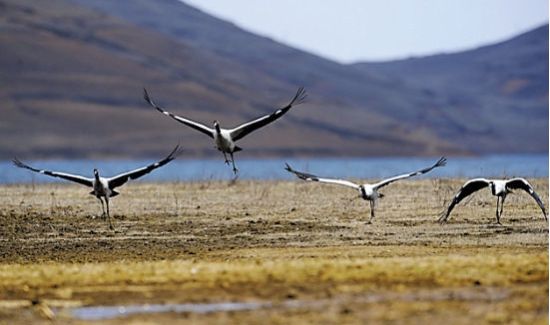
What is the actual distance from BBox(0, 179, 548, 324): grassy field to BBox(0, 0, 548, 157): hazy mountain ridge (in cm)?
10867

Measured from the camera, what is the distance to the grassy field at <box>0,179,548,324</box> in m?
12.3

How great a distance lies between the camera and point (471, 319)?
11.5 m

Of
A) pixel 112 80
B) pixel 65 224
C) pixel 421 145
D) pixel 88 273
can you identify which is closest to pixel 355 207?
pixel 65 224

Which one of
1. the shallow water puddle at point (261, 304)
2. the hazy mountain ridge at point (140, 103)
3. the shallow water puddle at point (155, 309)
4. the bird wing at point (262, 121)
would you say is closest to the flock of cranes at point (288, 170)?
the bird wing at point (262, 121)

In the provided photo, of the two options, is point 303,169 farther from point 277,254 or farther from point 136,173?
point 277,254

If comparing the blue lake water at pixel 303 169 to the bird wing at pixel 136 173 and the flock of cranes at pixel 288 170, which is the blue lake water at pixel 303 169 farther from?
the bird wing at pixel 136 173

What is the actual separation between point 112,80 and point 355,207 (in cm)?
13518

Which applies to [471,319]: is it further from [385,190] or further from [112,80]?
[112,80]

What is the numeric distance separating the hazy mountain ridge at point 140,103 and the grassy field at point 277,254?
109m

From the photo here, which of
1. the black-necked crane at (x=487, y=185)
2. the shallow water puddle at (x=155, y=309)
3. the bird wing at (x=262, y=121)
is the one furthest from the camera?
the bird wing at (x=262, y=121)

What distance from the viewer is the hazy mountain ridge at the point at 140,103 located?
147000mm

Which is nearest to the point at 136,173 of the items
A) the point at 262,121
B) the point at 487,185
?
the point at 262,121

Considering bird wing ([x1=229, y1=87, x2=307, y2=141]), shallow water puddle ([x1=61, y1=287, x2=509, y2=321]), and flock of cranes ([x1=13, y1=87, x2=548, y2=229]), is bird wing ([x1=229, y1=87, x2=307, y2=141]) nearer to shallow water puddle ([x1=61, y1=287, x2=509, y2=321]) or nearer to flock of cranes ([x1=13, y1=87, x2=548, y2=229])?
flock of cranes ([x1=13, y1=87, x2=548, y2=229])

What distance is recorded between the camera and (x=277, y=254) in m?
18.7
